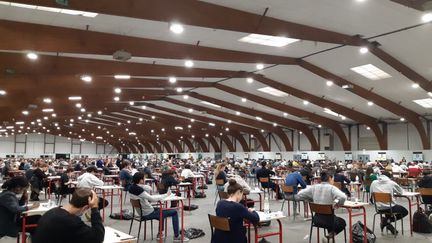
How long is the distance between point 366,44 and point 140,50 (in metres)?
7.10

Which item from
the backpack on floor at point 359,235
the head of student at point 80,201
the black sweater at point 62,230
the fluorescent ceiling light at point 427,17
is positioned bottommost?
the backpack on floor at point 359,235

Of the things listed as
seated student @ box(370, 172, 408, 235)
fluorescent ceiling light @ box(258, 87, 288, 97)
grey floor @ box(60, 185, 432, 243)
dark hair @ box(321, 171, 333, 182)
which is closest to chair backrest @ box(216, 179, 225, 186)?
grey floor @ box(60, 185, 432, 243)

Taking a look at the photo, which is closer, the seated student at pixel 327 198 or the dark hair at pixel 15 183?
the dark hair at pixel 15 183

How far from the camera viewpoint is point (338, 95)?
19.2m

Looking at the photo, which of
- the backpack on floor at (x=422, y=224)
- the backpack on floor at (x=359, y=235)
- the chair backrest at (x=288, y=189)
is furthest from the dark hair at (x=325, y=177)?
the chair backrest at (x=288, y=189)

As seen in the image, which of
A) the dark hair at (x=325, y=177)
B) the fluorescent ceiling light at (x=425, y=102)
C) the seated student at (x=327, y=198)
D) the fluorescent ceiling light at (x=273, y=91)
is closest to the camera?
the seated student at (x=327, y=198)

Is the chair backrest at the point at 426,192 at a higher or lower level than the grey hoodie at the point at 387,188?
lower

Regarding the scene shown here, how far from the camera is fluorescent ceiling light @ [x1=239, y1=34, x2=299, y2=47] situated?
36.1 feet

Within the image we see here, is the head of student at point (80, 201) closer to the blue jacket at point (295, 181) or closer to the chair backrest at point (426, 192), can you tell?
the blue jacket at point (295, 181)

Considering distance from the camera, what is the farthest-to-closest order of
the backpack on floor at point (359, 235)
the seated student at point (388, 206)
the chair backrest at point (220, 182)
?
the chair backrest at point (220, 182) < the seated student at point (388, 206) < the backpack on floor at point (359, 235)

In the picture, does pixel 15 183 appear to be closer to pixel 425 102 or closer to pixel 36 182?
pixel 36 182

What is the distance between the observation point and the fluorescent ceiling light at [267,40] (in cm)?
1100

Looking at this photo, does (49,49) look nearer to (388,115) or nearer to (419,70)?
(419,70)

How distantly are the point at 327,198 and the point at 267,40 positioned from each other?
249 inches
